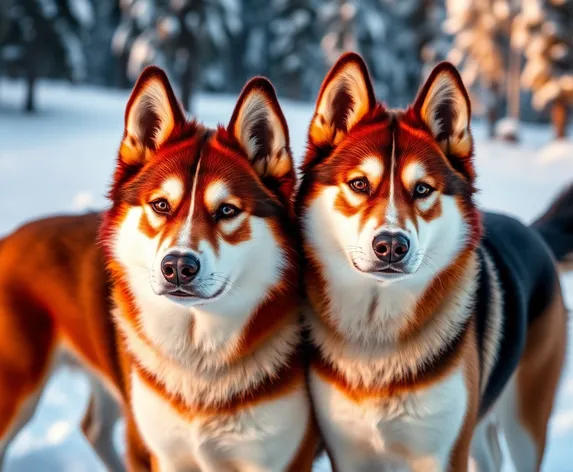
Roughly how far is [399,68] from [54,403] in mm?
25754

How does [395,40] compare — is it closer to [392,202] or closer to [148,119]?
[148,119]

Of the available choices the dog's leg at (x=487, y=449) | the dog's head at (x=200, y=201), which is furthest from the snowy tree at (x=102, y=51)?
the dog's head at (x=200, y=201)

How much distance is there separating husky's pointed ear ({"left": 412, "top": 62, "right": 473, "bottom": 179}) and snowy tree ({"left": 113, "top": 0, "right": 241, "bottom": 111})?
53.8 feet

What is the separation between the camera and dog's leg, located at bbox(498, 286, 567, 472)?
303 cm

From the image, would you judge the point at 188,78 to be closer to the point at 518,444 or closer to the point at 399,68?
the point at 399,68

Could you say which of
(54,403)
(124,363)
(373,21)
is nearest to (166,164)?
(124,363)

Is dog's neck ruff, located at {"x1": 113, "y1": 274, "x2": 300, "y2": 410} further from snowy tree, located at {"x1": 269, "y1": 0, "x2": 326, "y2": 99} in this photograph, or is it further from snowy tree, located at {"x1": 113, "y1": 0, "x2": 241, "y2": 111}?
snowy tree, located at {"x1": 269, "y1": 0, "x2": 326, "y2": 99}

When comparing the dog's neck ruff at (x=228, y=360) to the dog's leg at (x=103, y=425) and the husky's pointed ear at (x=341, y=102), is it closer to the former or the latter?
the husky's pointed ear at (x=341, y=102)

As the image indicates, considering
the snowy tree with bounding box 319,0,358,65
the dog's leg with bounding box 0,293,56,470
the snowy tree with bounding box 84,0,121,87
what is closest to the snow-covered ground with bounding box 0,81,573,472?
the dog's leg with bounding box 0,293,56,470

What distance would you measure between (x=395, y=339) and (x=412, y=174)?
2.02 feet

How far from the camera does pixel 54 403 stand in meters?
4.73

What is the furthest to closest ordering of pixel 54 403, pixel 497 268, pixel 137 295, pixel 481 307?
pixel 54 403 < pixel 497 268 < pixel 481 307 < pixel 137 295

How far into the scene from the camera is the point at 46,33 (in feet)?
60.6

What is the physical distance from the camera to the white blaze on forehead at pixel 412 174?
7.43ft
